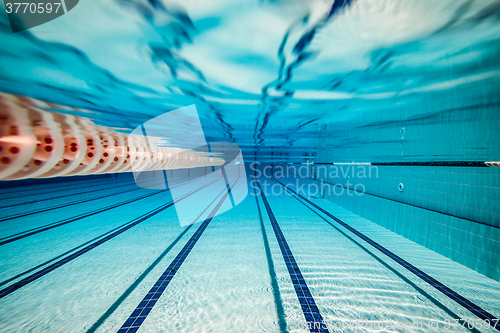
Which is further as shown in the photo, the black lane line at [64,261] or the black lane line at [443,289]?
the black lane line at [64,261]

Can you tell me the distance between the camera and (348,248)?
10.1 ft

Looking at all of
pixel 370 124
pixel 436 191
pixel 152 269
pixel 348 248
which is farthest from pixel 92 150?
pixel 436 191

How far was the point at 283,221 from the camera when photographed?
4.35 m

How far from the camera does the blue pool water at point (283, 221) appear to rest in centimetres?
166

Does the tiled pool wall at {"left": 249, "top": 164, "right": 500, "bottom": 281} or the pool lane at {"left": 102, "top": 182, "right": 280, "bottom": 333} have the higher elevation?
the tiled pool wall at {"left": 249, "top": 164, "right": 500, "bottom": 281}

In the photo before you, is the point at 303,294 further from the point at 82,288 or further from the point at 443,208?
the point at 443,208

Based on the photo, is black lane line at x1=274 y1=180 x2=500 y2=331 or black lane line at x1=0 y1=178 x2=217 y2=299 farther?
black lane line at x1=0 y1=178 x2=217 y2=299

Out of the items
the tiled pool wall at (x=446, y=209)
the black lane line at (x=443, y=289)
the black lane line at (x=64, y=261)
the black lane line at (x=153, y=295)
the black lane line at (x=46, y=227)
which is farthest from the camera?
the black lane line at (x=46, y=227)

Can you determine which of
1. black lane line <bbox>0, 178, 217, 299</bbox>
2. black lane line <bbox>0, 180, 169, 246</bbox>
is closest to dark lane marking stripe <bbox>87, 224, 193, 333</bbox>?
black lane line <bbox>0, 178, 217, 299</bbox>

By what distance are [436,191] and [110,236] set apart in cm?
529

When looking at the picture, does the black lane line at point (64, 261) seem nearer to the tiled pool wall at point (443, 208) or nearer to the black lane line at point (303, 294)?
the black lane line at point (303, 294)

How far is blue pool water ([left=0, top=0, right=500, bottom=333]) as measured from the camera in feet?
5.43
